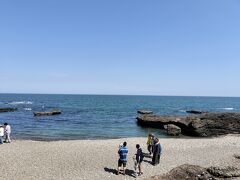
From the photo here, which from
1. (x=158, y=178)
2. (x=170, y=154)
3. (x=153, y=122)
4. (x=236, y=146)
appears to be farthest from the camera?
(x=153, y=122)

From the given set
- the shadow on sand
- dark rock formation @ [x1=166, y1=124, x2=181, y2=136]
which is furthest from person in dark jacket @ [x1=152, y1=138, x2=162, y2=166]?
dark rock formation @ [x1=166, y1=124, x2=181, y2=136]

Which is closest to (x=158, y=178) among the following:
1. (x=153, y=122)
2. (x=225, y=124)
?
(x=225, y=124)

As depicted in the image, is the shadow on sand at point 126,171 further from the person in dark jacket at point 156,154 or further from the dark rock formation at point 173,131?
the dark rock formation at point 173,131

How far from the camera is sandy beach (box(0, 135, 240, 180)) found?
63.8 ft

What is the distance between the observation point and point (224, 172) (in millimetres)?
19062

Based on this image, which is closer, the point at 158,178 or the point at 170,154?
the point at 158,178

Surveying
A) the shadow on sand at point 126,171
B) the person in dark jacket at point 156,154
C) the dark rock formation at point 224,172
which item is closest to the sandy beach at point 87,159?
the shadow on sand at point 126,171

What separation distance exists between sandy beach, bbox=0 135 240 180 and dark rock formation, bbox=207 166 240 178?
2.38m

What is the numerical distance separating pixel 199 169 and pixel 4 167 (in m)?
12.8

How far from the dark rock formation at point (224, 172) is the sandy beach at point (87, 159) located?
2378mm

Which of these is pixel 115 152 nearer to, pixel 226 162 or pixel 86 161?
pixel 86 161

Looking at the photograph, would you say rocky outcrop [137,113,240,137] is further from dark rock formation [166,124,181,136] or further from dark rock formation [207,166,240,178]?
dark rock formation [207,166,240,178]

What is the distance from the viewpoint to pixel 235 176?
1894 centimetres

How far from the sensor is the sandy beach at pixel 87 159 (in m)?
19.5
